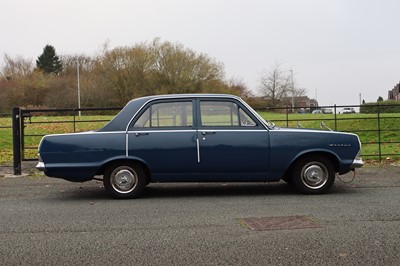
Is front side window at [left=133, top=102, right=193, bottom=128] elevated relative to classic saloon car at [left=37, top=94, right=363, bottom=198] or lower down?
elevated

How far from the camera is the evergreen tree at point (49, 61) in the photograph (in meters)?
89.3

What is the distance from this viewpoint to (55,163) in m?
7.59

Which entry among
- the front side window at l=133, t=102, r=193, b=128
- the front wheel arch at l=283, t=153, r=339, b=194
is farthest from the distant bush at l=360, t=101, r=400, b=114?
the front side window at l=133, t=102, r=193, b=128

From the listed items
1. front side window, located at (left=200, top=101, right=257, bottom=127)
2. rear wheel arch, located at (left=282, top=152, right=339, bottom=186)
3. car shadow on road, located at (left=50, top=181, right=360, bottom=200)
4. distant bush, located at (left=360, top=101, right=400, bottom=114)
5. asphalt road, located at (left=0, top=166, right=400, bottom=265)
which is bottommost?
asphalt road, located at (left=0, top=166, right=400, bottom=265)

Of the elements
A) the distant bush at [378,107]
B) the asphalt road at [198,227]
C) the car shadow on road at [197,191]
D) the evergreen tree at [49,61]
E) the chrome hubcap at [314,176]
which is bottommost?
the asphalt road at [198,227]

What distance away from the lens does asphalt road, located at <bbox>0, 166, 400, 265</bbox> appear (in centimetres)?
457

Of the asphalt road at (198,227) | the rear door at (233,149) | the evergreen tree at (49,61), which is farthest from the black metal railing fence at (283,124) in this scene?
the evergreen tree at (49,61)

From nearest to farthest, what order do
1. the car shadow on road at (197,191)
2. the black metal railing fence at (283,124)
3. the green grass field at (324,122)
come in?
the car shadow on road at (197,191)
the black metal railing fence at (283,124)
the green grass field at (324,122)

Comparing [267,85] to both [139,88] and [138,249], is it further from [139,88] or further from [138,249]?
[138,249]

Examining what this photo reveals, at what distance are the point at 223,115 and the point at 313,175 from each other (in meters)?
1.76

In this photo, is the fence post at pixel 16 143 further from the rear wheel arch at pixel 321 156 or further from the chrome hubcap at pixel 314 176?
the chrome hubcap at pixel 314 176

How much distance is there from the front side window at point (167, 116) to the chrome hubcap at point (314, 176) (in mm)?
2024

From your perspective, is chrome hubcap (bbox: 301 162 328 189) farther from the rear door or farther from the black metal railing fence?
the black metal railing fence

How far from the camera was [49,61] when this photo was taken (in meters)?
90.7
